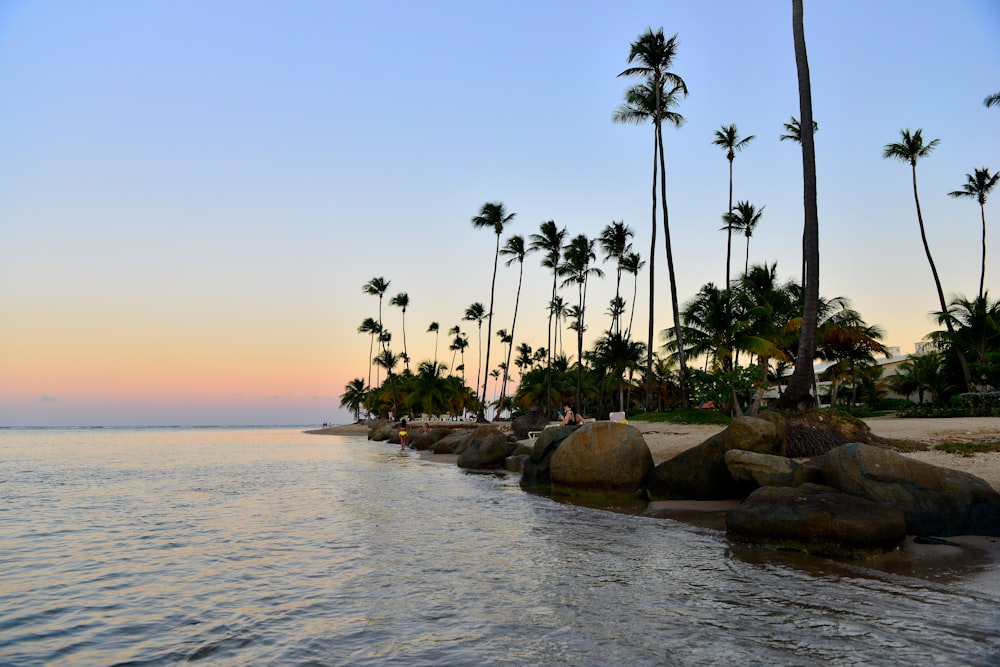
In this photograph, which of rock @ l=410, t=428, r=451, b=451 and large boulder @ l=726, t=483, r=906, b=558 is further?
rock @ l=410, t=428, r=451, b=451

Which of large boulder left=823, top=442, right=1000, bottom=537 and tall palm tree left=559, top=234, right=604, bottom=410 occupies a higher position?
tall palm tree left=559, top=234, right=604, bottom=410

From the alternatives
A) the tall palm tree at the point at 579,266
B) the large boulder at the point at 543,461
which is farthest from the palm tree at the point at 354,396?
the large boulder at the point at 543,461

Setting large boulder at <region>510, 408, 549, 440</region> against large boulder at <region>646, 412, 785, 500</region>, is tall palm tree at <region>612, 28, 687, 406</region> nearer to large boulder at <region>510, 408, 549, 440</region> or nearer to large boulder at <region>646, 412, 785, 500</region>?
large boulder at <region>510, 408, 549, 440</region>

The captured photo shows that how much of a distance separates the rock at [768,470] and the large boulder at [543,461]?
6.09 meters

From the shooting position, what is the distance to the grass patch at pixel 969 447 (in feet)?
45.2

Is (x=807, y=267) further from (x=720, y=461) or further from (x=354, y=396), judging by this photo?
(x=354, y=396)

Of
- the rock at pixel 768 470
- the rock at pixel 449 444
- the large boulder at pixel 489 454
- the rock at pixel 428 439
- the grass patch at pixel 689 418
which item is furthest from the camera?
the rock at pixel 428 439

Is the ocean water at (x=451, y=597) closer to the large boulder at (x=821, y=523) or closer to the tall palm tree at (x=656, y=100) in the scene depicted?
the large boulder at (x=821, y=523)

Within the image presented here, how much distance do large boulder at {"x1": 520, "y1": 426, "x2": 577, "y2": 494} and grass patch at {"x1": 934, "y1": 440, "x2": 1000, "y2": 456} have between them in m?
8.60

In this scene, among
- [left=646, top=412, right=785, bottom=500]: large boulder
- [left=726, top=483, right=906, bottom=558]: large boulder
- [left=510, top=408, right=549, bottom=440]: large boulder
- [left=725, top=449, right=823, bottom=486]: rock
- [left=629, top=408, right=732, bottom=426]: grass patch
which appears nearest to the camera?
[left=726, top=483, right=906, bottom=558]: large boulder

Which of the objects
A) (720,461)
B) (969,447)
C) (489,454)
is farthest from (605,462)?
(489,454)

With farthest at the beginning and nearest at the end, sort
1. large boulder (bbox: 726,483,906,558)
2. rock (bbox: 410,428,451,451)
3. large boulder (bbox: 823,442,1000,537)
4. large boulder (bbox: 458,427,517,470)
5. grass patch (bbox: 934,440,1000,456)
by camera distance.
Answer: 1. rock (bbox: 410,428,451,451)
2. large boulder (bbox: 458,427,517,470)
3. grass patch (bbox: 934,440,1000,456)
4. large boulder (bbox: 823,442,1000,537)
5. large boulder (bbox: 726,483,906,558)

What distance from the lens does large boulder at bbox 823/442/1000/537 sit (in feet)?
30.1

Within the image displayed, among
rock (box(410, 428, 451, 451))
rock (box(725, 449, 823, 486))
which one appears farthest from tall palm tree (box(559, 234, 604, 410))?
rock (box(725, 449, 823, 486))
